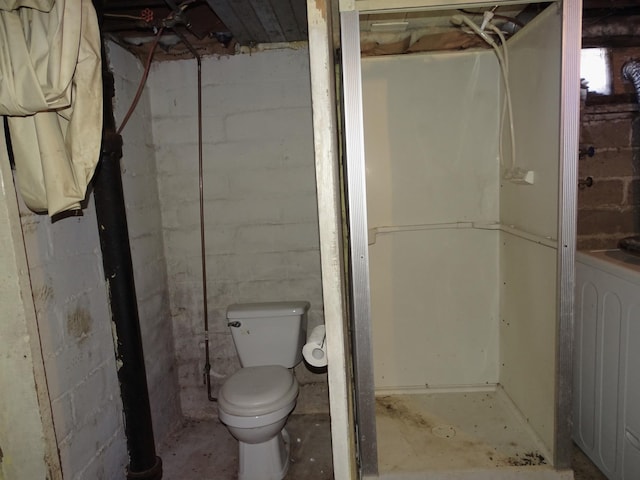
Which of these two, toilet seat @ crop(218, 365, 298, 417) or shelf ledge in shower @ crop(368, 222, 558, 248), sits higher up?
shelf ledge in shower @ crop(368, 222, 558, 248)

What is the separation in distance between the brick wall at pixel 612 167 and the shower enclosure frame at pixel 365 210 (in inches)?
29.0

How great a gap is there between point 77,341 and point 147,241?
67cm

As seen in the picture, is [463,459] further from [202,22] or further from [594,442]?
[202,22]

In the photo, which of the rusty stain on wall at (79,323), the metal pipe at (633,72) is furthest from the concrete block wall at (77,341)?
the metal pipe at (633,72)

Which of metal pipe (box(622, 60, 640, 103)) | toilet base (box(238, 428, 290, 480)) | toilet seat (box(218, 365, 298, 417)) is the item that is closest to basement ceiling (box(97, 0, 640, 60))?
metal pipe (box(622, 60, 640, 103))

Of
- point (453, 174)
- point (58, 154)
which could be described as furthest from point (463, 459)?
point (58, 154)

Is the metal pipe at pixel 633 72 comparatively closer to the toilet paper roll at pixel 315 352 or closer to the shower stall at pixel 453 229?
the shower stall at pixel 453 229

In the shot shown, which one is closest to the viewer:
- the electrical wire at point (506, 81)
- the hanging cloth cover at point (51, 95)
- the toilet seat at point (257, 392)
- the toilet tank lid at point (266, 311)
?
the hanging cloth cover at point (51, 95)

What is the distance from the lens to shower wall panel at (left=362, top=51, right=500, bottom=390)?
6.00 feet

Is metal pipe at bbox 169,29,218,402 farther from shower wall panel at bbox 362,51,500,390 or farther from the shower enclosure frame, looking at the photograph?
the shower enclosure frame

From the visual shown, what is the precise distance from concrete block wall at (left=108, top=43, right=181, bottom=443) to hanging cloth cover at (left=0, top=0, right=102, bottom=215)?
33.0 inches

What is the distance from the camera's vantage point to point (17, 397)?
115 cm

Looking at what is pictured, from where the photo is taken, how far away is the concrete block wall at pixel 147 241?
1.93m

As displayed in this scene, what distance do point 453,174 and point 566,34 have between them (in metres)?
0.76
